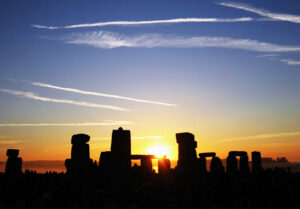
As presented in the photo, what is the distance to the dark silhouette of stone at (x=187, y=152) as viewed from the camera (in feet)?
88.9

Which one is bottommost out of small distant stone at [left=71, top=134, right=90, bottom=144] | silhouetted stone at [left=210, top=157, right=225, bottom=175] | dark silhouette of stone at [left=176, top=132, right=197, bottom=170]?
silhouetted stone at [left=210, top=157, right=225, bottom=175]

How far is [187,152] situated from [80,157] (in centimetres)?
837

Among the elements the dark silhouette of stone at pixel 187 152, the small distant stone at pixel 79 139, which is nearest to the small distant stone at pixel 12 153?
the small distant stone at pixel 79 139

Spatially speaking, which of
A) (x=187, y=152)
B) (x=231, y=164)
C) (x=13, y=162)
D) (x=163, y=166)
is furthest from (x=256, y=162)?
(x=13, y=162)

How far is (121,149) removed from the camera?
23.9 metres

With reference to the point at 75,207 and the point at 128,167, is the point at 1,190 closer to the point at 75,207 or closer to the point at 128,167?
the point at 75,207

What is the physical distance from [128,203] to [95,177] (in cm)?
776

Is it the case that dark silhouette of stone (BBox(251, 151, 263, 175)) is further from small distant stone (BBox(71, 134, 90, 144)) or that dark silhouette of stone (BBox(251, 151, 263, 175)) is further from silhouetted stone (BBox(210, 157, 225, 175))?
small distant stone (BBox(71, 134, 90, 144))

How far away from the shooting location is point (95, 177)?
2275 cm

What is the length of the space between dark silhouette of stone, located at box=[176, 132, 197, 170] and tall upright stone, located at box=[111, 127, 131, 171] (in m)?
5.15

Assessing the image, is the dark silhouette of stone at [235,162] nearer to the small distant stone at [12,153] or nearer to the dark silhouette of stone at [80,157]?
the dark silhouette of stone at [80,157]

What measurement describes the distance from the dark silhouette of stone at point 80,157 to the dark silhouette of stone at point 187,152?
7217 mm

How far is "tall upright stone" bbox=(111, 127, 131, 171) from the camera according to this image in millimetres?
23734

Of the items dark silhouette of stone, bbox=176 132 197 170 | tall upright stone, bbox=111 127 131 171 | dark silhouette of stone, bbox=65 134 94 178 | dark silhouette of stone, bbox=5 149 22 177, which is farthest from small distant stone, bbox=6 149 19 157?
dark silhouette of stone, bbox=176 132 197 170
